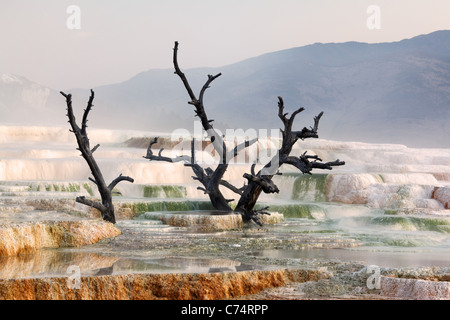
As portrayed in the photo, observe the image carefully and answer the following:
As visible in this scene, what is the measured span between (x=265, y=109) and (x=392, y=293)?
101 m

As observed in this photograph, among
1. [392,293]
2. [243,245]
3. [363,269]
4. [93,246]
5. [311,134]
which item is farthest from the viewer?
[311,134]

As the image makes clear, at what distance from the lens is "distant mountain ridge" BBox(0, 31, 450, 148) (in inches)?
3617

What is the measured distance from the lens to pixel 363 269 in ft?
29.2

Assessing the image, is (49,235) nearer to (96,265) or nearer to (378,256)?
(96,265)

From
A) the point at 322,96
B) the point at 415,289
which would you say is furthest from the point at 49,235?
the point at 322,96

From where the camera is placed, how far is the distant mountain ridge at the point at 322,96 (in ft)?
301

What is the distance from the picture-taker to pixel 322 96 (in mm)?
110125

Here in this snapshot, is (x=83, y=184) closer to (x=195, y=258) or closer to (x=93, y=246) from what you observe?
(x=93, y=246)

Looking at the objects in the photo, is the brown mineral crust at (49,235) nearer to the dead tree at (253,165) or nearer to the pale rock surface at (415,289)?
the dead tree at (253,165)

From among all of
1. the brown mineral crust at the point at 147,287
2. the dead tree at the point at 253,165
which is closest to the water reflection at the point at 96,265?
the brown mineral crust at the point at 147,287

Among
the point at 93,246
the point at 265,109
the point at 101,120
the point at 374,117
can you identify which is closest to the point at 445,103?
the point at 374,117
